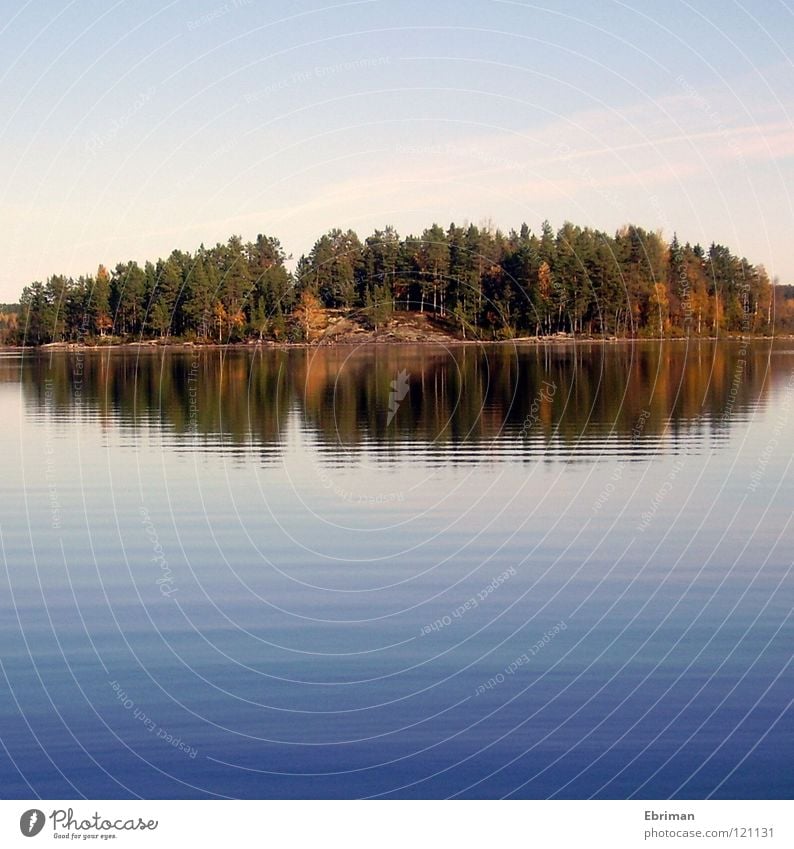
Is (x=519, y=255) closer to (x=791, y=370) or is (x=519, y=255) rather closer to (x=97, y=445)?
(x=791, y=370)

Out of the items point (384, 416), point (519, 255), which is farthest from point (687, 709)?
point (519, 255)

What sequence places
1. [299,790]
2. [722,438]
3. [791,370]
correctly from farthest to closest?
[791,370]
[722,438]
[299,790]

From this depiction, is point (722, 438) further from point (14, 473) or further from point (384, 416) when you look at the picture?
point (14, 473)

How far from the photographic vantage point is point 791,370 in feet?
301

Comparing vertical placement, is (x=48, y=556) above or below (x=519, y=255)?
below

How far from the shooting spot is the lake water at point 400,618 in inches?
575

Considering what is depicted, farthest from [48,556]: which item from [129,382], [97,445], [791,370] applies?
[791,370]

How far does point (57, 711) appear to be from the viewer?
16.3m

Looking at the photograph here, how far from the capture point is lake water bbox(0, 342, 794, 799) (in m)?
14.6

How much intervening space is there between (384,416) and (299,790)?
142ft

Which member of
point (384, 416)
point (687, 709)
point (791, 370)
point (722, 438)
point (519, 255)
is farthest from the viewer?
point (519, 255)

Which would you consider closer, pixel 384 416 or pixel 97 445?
pixel 97 445

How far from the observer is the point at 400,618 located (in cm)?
2045

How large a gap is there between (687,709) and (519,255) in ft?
599
